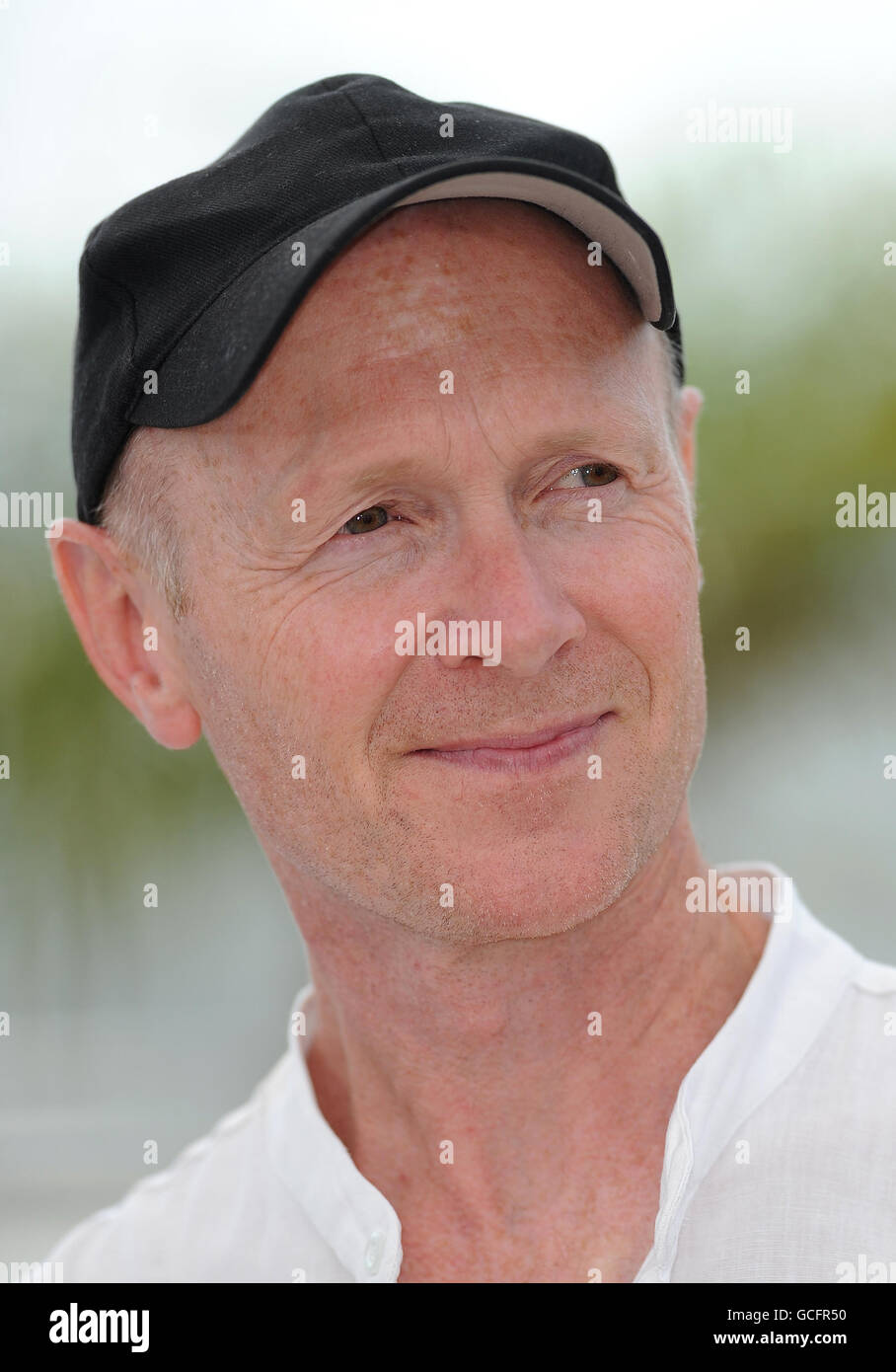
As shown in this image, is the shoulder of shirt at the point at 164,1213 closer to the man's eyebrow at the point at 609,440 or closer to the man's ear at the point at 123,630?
the man's ear at the point at 123,630

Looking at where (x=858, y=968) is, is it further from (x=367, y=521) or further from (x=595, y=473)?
(x=367, y=521)

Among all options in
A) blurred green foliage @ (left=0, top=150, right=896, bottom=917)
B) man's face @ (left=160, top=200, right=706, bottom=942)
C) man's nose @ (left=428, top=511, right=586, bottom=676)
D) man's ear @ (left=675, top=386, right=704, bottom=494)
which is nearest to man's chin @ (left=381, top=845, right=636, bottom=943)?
man's face @ (left=160, top=200, right=706, bottom=942)

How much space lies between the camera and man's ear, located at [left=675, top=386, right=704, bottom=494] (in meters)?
1.66

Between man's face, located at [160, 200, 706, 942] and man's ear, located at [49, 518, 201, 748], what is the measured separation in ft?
0.72

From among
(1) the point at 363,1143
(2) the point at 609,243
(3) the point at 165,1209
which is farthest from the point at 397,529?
(3) the point at 165,1209

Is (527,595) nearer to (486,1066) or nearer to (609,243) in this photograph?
(609,243)

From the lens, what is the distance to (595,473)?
1.39 metres

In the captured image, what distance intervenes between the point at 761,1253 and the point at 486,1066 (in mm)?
352

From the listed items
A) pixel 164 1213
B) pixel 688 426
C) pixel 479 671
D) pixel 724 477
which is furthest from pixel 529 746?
pixel 724 477

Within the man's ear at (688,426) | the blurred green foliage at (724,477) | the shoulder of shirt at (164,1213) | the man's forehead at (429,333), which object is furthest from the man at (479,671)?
the blurred green foliage at (724,477)

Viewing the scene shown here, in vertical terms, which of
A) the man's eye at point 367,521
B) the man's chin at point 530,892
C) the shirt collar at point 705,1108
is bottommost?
the shirt collar at point 705,1108

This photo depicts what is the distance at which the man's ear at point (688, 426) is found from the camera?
65.3 inches

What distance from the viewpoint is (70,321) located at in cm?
405

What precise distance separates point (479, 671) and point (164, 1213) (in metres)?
0.97
